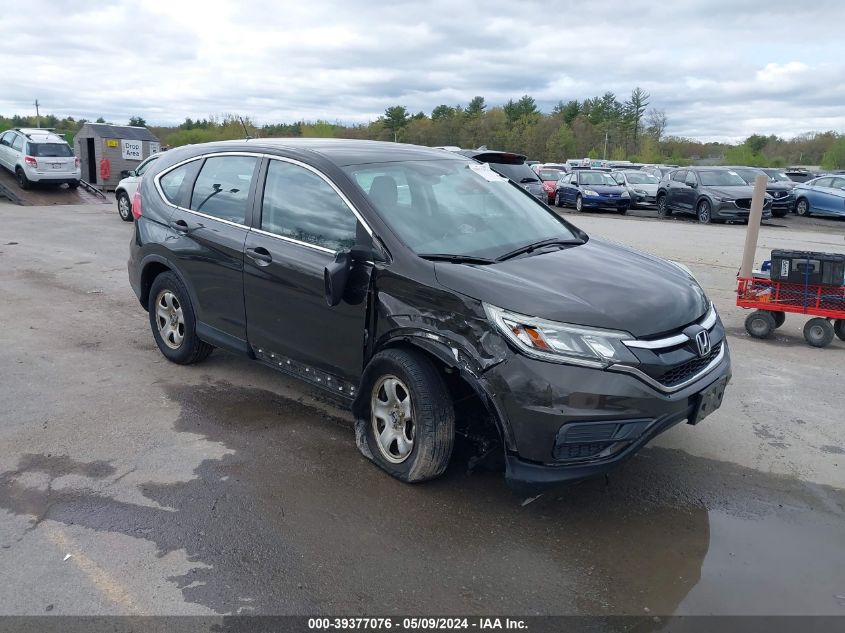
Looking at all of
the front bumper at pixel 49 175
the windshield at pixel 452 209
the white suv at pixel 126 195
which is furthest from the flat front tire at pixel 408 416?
the front bumper at pixel 49 175

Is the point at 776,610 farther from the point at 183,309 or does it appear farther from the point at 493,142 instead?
the point at 493,142

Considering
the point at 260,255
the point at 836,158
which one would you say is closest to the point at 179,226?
the point at 260,255

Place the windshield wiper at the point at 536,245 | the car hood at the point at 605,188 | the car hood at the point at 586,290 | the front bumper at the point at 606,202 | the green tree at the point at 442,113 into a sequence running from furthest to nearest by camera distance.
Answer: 1. the green tree at the point at 442,113
2. the car hood at the point at 605,188
3. the front bumper at the point at 606,202
4. the windshield wiper at the point at 536,245
5. the car hood at the point at 586,290

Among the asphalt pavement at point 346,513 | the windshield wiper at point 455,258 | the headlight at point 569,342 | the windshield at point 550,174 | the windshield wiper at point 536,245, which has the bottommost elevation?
the asphalt pavement at point 346,513

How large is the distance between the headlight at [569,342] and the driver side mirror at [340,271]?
41.9 inches

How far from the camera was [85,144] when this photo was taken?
28984 mm

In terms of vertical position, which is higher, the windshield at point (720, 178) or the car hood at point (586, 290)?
the windshield at point (720, 178)

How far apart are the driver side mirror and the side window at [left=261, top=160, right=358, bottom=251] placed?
0.46 feet

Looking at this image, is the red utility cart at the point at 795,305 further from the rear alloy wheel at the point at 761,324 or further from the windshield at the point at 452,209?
the windshield at the point at 452,209

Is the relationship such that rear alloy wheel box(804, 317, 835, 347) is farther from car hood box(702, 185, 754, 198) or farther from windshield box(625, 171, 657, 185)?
windshield box(625, 171, 657, 185)

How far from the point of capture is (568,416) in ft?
11.1

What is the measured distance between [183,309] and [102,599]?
289 cm

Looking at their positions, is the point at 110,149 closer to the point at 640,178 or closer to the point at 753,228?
the point at 640,178

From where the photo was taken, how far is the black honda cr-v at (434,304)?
137 inches
